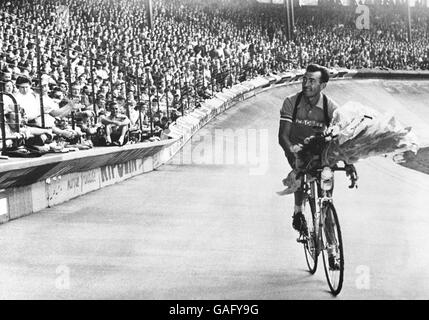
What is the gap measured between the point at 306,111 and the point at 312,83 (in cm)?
30

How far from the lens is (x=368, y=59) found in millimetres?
39062

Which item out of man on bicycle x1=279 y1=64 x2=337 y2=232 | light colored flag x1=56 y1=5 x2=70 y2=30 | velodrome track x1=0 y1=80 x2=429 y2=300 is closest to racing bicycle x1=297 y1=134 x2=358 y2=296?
man on bicycle x1=279 y1=64 x2=337 y2=232

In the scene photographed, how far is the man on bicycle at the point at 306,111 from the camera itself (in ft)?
19.2

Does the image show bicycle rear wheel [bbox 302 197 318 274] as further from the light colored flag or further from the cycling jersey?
the light colored flag

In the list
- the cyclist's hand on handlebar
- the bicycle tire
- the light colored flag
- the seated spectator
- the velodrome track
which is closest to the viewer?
the cyclist's hand on handlebar

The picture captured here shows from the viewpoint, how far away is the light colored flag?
2156 cm

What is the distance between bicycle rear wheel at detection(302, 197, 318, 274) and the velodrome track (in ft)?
0.34

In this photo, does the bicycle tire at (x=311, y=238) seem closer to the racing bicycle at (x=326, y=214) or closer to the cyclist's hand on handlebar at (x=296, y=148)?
the racing bicycle at (x=326, y=214)

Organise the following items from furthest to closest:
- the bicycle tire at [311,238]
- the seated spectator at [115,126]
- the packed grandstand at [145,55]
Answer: the seated spectator at [115,126], the packed grandstand at [145,55], the bicycle tire at [311,238]

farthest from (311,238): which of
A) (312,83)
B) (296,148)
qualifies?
(312,83)

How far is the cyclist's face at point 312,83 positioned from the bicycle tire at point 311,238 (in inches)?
34.6

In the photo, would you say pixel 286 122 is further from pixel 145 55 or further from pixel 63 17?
pixel 145 55

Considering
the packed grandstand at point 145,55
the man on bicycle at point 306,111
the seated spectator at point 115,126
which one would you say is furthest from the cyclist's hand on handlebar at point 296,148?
the seated spectator at point 115,126
